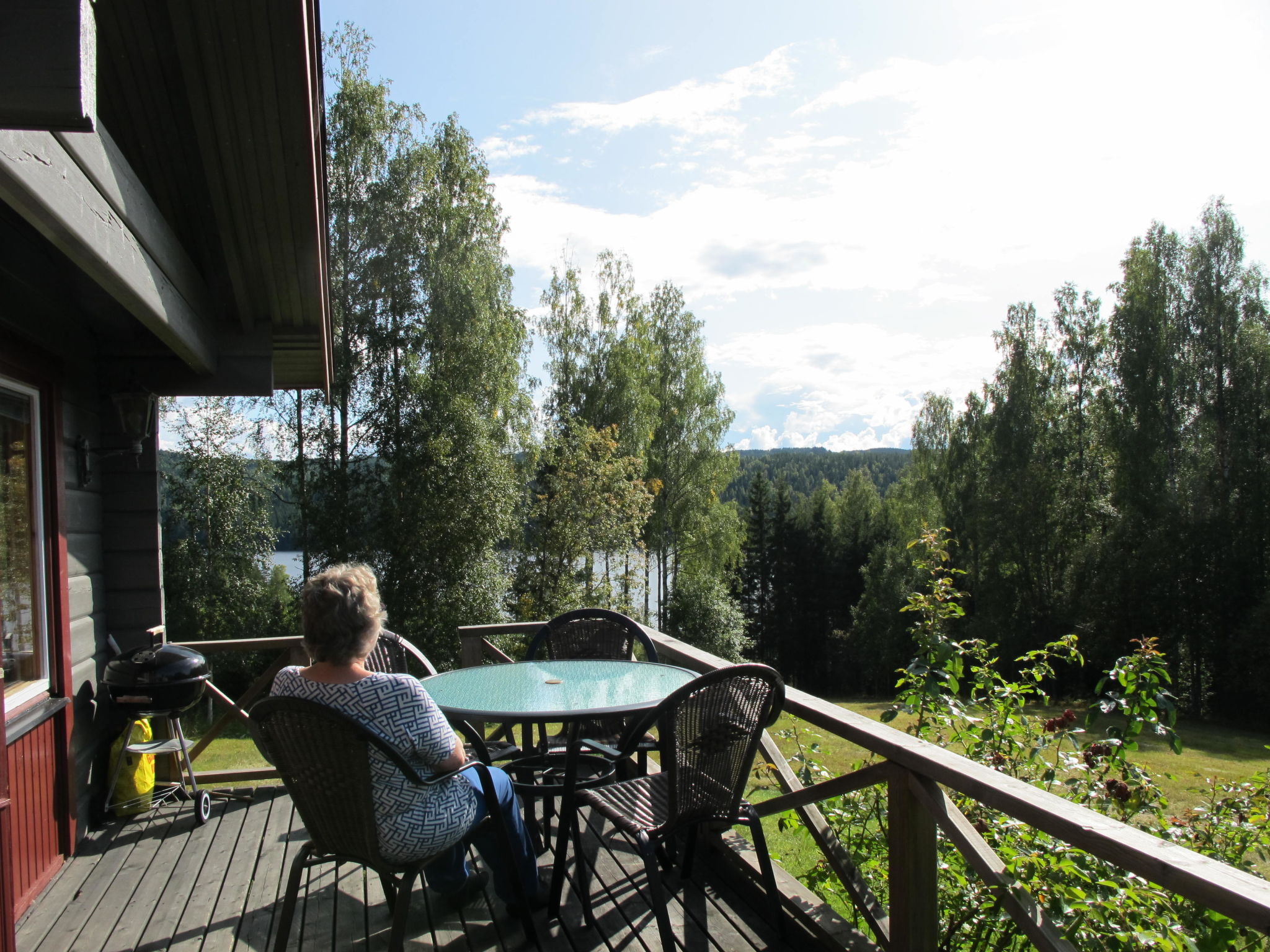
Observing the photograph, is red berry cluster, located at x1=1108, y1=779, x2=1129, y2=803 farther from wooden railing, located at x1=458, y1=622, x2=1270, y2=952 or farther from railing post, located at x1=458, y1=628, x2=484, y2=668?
railing post, located at x1=458, y1=628, x2=484, y2=668

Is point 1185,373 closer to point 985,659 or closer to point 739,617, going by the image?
point 739,617

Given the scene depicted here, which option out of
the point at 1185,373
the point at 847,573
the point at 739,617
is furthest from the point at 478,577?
the point at 847,573

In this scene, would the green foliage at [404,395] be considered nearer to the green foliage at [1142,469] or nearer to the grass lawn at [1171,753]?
the grass lawn at [1171,753]

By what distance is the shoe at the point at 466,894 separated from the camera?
2525 millimetres

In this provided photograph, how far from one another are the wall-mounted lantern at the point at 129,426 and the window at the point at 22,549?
433mm

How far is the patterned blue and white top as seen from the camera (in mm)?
1994

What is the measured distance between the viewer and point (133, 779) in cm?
351

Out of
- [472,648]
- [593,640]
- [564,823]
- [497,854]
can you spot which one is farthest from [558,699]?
[472,648]

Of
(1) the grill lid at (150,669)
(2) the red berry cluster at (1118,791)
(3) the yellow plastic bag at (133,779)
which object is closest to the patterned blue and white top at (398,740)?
(1) the grill lid at (150,669)

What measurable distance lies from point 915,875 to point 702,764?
0.57 metres

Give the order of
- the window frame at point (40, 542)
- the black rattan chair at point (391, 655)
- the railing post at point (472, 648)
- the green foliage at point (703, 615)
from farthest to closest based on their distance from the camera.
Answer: the green foliage at point (703, 615), the railing post at point (472, 648), the black rattan chair at point (391, 655), the window frame at point (40, 542)

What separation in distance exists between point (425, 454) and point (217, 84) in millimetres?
11831

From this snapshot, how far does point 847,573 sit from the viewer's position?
3612cm

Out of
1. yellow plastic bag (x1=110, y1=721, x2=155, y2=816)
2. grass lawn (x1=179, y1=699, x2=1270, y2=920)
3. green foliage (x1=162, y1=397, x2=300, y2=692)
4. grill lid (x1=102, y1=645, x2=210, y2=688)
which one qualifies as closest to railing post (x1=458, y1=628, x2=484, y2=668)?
grass lawn (x1=179, y1=699, x2=1270, y2=920)
